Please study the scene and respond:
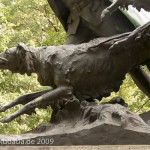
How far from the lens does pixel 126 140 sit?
148 inches

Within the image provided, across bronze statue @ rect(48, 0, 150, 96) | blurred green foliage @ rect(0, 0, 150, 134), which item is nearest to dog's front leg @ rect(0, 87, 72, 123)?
bronze statue @ rect(48, 0, 150, 96)

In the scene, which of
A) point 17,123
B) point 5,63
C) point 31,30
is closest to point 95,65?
point 5,63

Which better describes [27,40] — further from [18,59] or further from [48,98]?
[48,98]

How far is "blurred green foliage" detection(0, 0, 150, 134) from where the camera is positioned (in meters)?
9.08

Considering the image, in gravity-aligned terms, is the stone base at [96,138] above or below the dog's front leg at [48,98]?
below

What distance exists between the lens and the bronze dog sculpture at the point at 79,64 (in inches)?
169

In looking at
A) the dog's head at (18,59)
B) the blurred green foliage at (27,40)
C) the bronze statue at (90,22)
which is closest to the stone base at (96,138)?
the dog's head at (18,59)

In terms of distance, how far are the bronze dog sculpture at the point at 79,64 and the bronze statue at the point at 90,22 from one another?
2.21 feet

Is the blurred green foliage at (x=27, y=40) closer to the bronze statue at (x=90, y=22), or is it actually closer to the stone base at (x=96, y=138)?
the bronze statue at (x=90, y=22)

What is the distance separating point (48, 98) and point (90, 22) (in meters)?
1.29

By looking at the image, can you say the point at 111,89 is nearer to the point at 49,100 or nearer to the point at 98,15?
the point at 49,100

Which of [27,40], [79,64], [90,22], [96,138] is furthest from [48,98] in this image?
[27,40]

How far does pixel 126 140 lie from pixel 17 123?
18.0ft

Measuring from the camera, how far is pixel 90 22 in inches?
202
